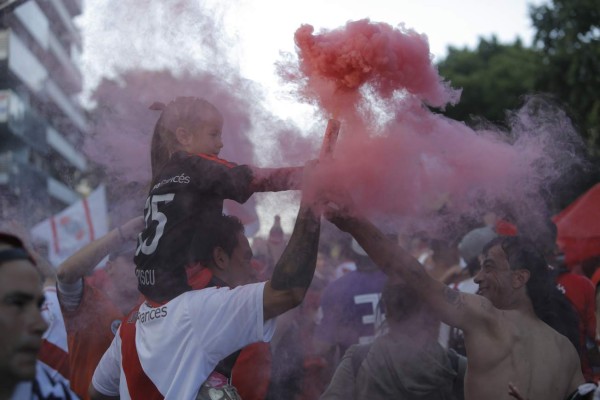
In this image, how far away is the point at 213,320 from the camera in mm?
3260

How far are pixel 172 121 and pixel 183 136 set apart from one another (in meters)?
0.10

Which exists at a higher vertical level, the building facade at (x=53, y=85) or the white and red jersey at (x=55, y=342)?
the building facade at (x=53, y=85)

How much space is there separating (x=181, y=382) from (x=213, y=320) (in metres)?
0.30

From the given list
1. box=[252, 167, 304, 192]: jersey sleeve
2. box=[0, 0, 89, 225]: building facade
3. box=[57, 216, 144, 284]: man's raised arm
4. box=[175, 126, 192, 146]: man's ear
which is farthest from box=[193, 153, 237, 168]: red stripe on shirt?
box=[0, 0, 89, 225]: building facade

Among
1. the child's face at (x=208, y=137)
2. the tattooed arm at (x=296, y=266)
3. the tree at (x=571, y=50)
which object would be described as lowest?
the tree at (x=571, y=50)

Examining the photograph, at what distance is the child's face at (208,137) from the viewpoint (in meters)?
3.60

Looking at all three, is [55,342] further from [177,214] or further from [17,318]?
[17,318]

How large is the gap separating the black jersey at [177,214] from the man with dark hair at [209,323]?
0.12ft

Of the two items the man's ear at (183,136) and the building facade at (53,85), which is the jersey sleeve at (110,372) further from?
the building facade at (53,85)

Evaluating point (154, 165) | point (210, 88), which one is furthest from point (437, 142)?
point (154, 165)

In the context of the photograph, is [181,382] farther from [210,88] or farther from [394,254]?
Answer: [210,88]

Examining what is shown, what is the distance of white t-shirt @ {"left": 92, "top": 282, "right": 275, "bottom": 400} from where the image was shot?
3238 mm

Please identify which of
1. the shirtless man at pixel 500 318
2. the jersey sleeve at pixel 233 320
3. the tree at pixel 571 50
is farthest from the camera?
the tree at pixel 571 50

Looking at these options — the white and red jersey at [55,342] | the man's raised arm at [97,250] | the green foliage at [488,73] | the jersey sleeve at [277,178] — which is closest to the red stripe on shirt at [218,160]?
the jersey sleeve at [277,178]
